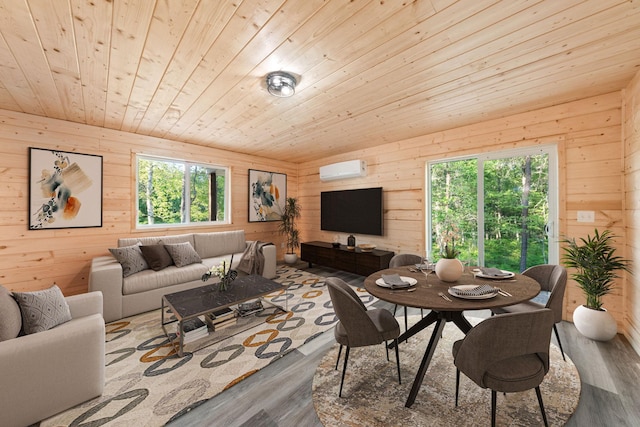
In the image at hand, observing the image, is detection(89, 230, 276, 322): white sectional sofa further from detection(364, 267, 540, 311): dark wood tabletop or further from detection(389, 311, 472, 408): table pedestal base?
detection(389, 311, 472, 408): table pedestal base

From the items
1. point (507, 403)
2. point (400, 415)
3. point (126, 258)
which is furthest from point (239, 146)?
point (507, 403)

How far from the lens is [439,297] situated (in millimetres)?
1638

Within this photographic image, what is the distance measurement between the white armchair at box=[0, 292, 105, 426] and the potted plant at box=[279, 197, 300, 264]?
4016 mm

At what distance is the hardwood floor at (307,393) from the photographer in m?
1.54

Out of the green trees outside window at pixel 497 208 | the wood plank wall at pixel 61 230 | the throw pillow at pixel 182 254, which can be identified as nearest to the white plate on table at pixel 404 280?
Answer: the green trees outside window at pixel 497 208

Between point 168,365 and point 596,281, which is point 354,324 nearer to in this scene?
point 168,365

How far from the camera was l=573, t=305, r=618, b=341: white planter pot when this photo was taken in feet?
7.70

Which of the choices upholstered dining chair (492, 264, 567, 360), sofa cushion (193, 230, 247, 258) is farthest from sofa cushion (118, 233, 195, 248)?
upholstered dining chair (492, 264, 567, 360)

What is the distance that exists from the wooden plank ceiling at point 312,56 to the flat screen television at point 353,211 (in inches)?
68.1

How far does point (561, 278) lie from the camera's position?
1958 millimetres

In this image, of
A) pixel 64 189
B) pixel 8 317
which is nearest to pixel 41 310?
pixel 8 317

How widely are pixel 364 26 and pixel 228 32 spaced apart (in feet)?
2.95

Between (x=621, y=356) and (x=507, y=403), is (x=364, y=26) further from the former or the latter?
(x=621, y=356)

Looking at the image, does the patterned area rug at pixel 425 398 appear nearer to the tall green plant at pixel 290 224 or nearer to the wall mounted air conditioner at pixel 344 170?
the wall mounted air conditioner at pixel 344 170
